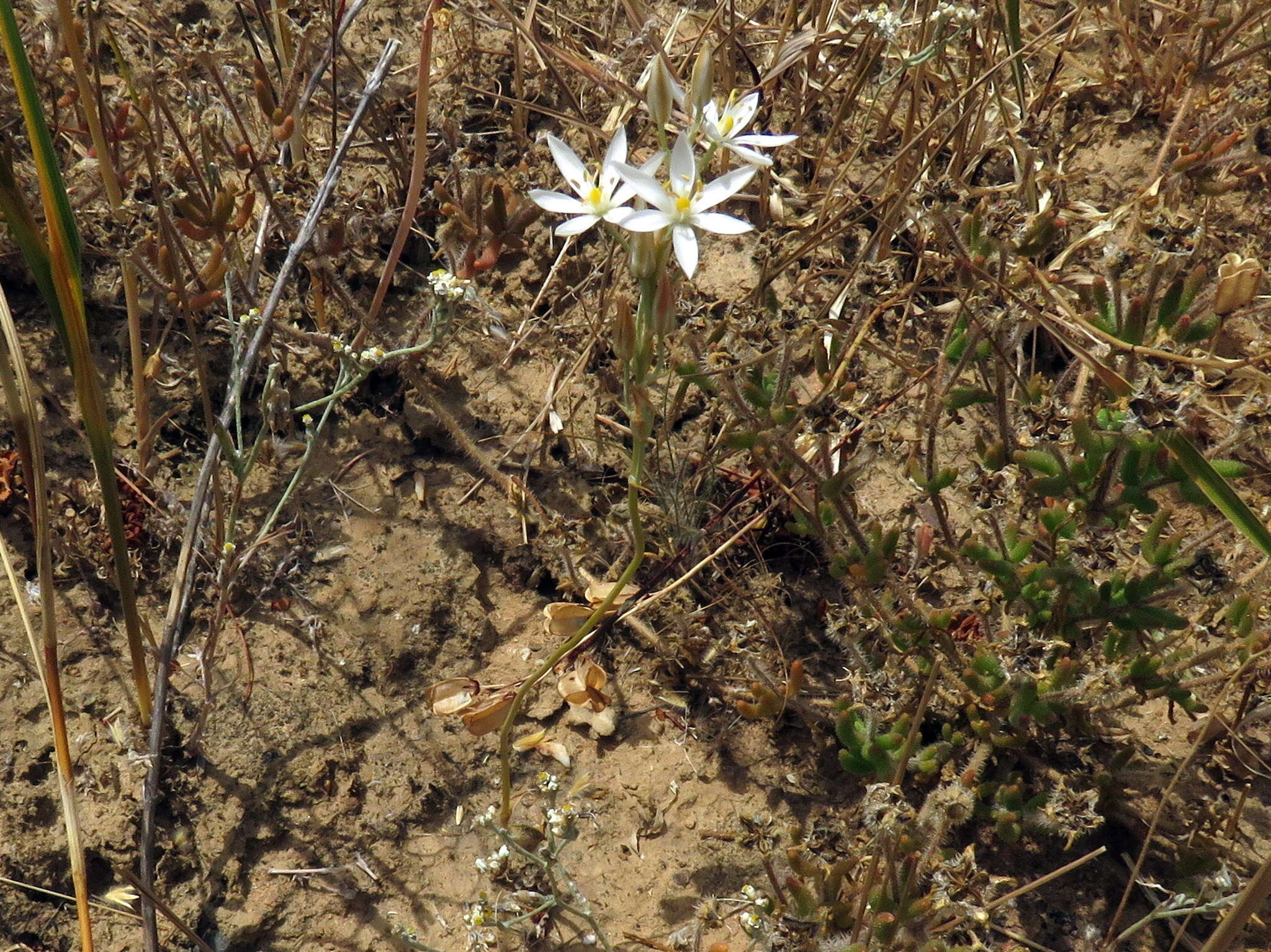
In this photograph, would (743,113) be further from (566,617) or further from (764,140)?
(566,617)

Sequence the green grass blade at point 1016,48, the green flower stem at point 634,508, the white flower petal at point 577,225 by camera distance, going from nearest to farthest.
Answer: the green flower stem at point 634,508
the white flower petal at point 577,225
the green grass blade at point 1016,48

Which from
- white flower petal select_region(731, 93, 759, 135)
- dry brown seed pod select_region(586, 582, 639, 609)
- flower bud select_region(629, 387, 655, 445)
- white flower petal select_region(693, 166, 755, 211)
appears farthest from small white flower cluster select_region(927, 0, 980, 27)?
dry brown seed pod select_region(586, 582, 639, 609)

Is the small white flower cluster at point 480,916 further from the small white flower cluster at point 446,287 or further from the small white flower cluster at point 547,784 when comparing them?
the small white flower cluster at point 446,287

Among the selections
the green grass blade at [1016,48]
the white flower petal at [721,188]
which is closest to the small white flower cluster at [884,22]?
the green grass blade at [1016,48]

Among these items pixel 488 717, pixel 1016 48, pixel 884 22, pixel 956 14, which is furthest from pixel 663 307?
pixel 1016 48

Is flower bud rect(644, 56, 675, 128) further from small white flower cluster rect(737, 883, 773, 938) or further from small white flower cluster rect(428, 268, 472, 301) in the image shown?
small white flower cluster rect(737, 883, 773, 938)

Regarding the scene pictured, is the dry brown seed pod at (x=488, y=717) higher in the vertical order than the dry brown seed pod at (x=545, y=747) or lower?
higher
